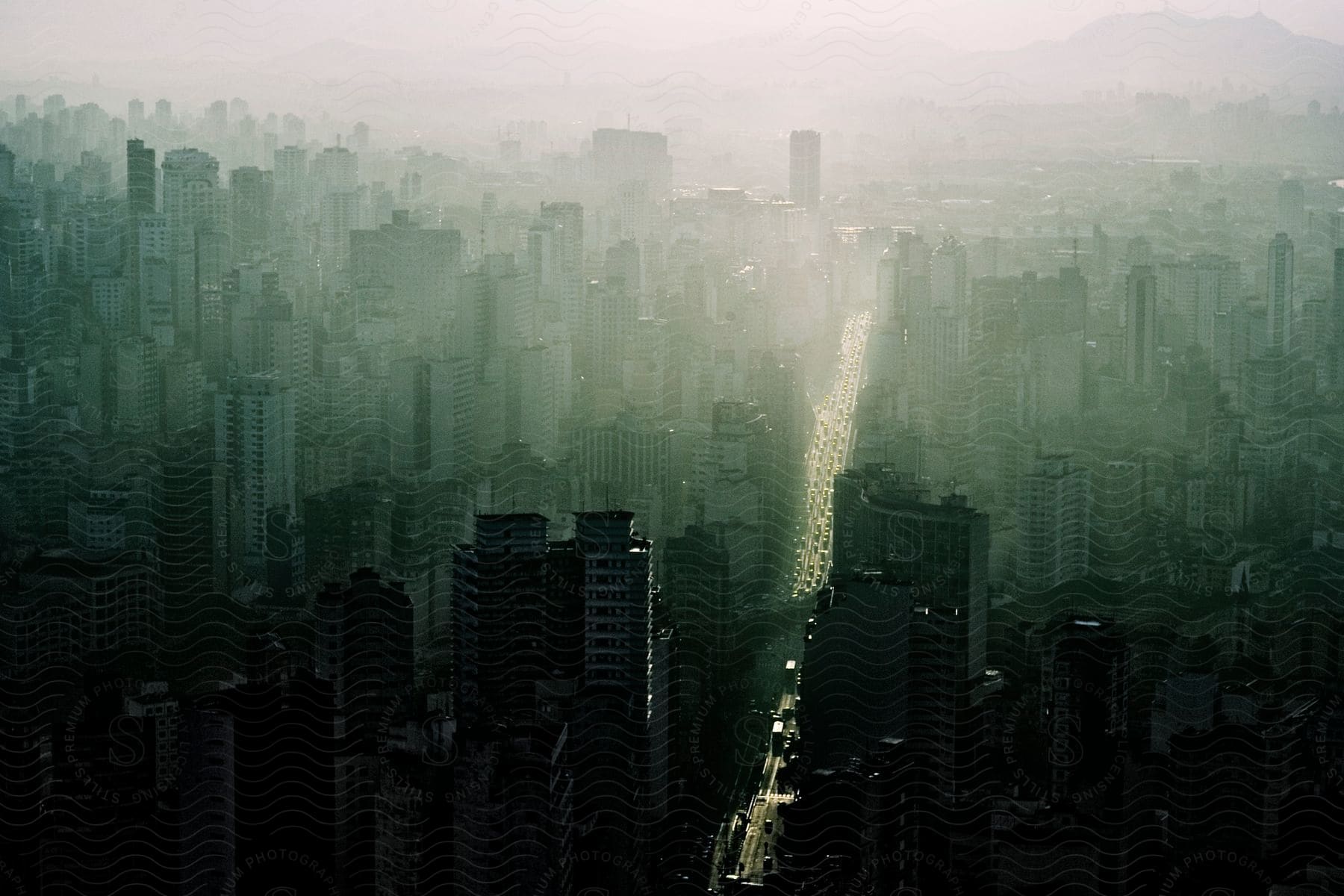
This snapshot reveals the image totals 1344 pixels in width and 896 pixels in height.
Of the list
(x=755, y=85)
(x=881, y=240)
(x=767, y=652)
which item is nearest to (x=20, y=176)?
(x=755, y=85)

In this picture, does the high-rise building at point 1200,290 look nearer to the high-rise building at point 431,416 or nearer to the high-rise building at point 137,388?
the high-rise building at point 431,416

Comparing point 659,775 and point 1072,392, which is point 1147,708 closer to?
point 659,775

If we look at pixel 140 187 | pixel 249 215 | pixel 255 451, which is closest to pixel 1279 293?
pixel 255 451

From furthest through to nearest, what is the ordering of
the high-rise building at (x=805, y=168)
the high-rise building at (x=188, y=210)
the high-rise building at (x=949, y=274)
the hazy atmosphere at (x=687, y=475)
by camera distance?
the high-rise building at (x=188, y=210) → the high-rise building at (x=949, y=274) → the high-rise building at (x=805, y=168) → the hazy atmosphere at (x=687, y=475)

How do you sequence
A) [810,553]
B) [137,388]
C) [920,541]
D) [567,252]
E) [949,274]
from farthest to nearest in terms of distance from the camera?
[567,252] < [949,274] < [137,388] < [810,553] < [920,541]

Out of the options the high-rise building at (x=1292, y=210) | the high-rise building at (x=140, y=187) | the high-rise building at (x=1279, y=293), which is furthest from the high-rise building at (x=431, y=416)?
the high-rise building at (x=1292, y=210)

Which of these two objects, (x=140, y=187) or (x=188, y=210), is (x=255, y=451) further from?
(x=140, y=187)

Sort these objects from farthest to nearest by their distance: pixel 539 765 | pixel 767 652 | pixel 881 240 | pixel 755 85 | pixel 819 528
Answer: pixel 881 240 → pixel 755 85 → pixel 819 528 → pixel 767 652 → pixel 539 765
